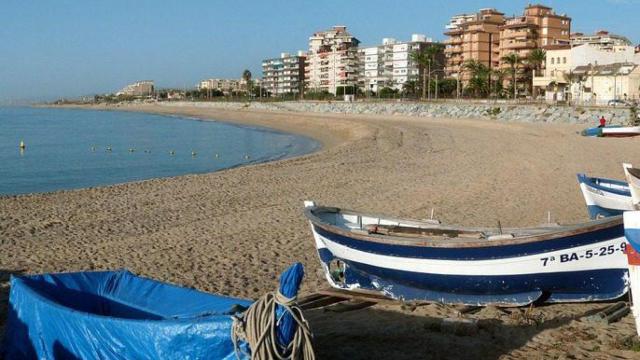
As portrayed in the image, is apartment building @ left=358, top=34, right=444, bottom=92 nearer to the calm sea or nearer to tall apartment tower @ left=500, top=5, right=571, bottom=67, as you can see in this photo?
tall apartment tower @ left=500, top=5, right=571, bottom=67

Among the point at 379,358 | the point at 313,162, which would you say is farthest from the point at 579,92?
the point at 379,358

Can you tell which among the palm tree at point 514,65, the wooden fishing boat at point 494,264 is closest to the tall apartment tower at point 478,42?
the palm tree at point 514,65

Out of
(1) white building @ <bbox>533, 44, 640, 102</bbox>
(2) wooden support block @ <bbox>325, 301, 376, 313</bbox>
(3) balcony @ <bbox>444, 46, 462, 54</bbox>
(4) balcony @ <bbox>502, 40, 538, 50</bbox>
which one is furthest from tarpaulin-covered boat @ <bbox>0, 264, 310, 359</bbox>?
(3) balcony @ <bbox>444, 46, 462, 54</bbox>

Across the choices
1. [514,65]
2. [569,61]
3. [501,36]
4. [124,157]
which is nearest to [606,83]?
[569,61]

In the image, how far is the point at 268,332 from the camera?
427 centimetres

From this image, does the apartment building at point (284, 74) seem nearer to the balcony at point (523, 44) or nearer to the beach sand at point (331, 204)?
the balcony at point (523, 44)

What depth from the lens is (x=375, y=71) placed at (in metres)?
138

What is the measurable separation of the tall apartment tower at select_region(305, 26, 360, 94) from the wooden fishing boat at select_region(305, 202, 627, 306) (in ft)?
422

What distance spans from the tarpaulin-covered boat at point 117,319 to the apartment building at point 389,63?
398 feet

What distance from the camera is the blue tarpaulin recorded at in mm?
4637

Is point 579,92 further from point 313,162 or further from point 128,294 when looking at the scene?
point 128,294

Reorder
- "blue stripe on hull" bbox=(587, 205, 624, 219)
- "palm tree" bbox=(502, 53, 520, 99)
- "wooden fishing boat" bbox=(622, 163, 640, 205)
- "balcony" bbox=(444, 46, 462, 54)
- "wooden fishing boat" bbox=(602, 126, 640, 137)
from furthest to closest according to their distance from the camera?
"balcony" bbox=(444, 46, 462, 54)
"palm tree" bbox=(502, 53, 520, 99)
"wooden fishing boat" bbox=(602, 126, 640, 137)
"blue stripe on hull" bbox=(587, 205, 624, 219)
"wooden fishing boat" bbox=(622, 163, 640, 205)

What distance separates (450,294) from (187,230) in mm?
6333

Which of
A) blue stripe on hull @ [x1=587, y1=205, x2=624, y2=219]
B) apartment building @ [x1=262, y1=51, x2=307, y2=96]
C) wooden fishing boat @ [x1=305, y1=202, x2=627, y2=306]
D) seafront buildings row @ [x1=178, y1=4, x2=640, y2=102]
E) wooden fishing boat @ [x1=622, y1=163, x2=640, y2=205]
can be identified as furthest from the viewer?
apartment building @ [x1=262, y1=51, x2=307, y2=96]
